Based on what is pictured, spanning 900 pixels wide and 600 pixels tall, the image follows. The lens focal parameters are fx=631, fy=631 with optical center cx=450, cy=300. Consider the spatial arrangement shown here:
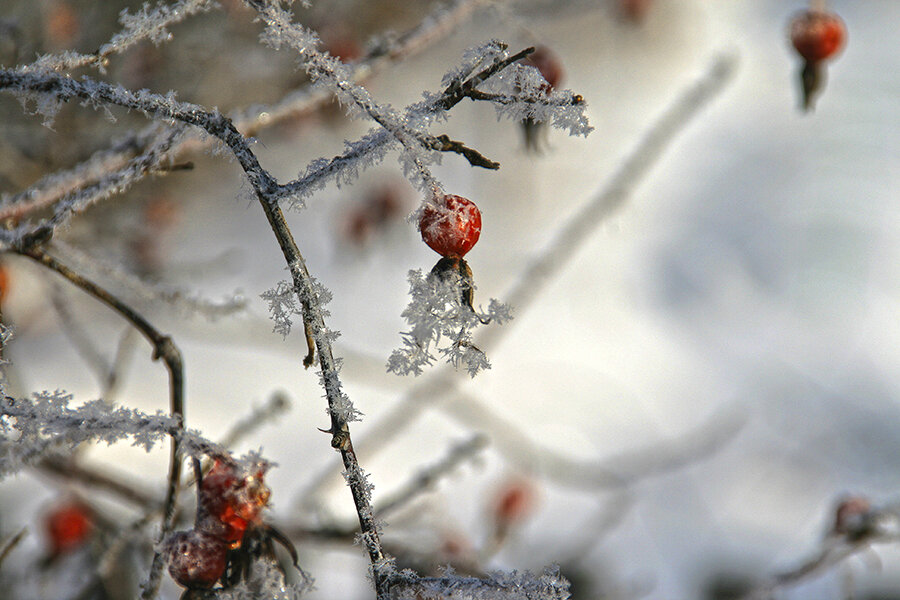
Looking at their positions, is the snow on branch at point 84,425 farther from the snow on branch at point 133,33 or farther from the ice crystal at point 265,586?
the snow on branch at point 133,33

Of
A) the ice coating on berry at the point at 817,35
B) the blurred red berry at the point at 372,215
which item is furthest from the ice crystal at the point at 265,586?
the blurred red berry at the point at 372,215

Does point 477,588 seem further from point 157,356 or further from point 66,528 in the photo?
point 66,528

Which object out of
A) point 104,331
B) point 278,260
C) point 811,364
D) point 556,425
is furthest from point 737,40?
point 104,331

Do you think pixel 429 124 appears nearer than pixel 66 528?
Yes

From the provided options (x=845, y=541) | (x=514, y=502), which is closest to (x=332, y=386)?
(x=845, y=541)

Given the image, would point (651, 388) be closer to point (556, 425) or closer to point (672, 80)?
point (556, 425)

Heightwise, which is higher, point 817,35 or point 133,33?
Answer: point 817,35

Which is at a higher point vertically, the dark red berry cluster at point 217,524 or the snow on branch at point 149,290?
the snow on branch at point 149,290
